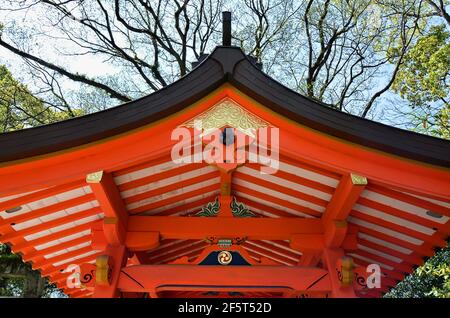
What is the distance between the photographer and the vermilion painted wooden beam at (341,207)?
312 cm

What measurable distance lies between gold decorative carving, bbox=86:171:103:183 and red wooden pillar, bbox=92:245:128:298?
0.83m

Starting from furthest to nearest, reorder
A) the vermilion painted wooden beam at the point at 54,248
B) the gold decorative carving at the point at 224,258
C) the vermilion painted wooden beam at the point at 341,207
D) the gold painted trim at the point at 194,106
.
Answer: the vermilion painted wooden beam at the point at 54,248, the gold decorative carving at the point at 224,258, the vermilion painted wooden beam at the point at 341,207, the gold painted trim at the point at 194,106

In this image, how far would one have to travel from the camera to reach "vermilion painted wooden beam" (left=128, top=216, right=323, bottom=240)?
3.82 m

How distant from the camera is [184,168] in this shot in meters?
3.60

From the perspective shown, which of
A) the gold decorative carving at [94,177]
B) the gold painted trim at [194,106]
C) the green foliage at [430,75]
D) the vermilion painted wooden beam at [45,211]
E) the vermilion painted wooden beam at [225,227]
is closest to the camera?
the gold painted trim at [194,106]

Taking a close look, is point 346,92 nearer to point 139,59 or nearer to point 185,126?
point 139,59

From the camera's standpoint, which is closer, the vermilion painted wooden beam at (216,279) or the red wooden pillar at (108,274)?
the red wooden pillar at (108,274)

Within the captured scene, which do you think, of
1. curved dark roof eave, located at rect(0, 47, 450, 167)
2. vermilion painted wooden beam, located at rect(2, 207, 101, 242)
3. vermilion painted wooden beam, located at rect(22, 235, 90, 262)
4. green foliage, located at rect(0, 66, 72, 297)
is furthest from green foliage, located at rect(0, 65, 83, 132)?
curved dark roof eave, located at rect(0, 47, 450, 167)

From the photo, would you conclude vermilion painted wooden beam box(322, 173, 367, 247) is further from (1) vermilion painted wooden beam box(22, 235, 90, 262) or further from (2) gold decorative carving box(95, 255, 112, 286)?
(1) vermilion painted wooden beam box(22, 235, 90, 262)

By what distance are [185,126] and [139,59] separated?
11.3m

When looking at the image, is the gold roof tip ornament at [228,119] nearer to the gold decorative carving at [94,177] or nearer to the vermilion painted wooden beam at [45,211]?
the gold decorative carving at [94,177]

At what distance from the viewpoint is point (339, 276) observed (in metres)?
3.54

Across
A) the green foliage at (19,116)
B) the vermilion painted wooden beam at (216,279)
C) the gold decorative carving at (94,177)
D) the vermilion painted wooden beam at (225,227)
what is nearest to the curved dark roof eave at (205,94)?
the gold decorative carving at (94,177)

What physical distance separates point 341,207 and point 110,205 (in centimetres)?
206
